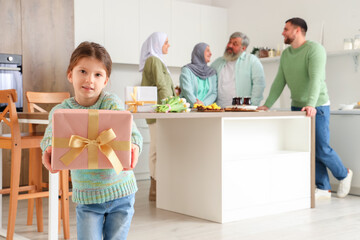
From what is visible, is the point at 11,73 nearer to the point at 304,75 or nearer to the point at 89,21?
the point at 89,21

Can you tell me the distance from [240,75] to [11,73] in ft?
6.54

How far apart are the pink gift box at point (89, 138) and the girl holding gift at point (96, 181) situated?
0.29 feet

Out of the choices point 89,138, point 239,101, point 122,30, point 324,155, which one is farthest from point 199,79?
point 89,138

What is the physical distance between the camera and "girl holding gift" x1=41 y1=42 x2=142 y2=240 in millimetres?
1495

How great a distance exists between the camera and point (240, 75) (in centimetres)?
404

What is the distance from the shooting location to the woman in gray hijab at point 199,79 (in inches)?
156

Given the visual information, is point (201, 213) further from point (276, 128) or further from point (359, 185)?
point (359, 185)

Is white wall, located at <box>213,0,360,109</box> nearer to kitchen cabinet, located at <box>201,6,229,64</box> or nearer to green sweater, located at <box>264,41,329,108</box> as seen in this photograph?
kitchen cabinet, located at <box>201,6,229,64</box>

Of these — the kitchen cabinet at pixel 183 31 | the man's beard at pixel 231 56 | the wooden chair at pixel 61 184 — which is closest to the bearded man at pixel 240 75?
the man's beard at pixel 231 56

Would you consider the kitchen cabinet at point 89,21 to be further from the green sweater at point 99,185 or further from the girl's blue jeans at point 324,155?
the green sweater at point 99,185

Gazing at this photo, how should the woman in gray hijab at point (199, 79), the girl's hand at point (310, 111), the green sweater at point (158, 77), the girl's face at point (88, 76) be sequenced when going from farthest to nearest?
the woman in gray hijab at point (199, 79) < the green sweater at point (158, 77) < the girl's hand at point (310, 111) < the girl's face at point (88, 76)

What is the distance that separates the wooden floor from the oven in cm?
116

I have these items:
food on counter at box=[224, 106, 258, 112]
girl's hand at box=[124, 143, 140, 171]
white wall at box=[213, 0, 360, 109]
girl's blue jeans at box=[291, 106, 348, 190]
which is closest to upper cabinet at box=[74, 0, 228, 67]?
white wall at box=[213, 0, 360, 109]

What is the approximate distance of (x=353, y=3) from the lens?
16.5 feet
